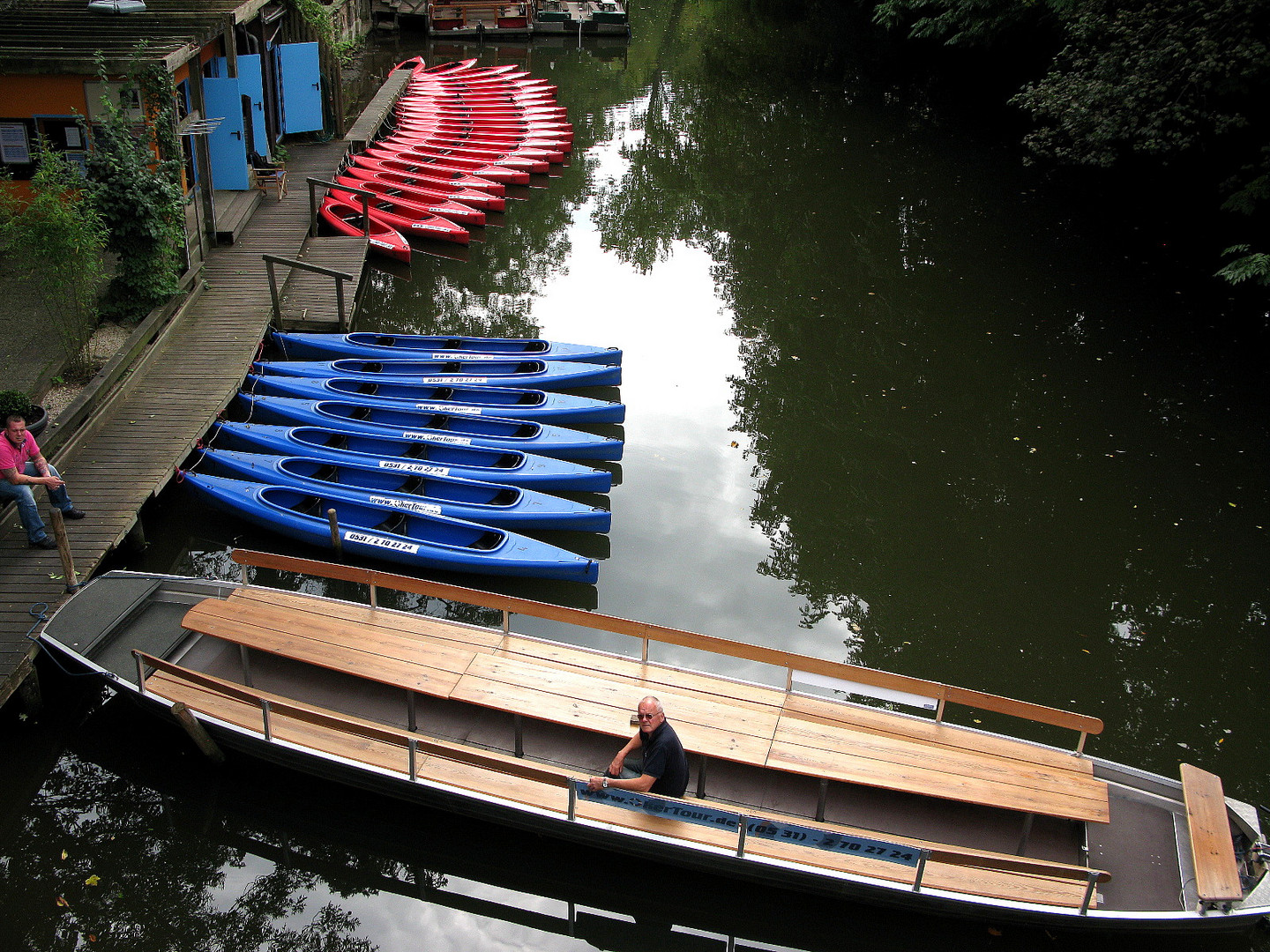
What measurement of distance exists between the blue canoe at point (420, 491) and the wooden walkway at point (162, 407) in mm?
850

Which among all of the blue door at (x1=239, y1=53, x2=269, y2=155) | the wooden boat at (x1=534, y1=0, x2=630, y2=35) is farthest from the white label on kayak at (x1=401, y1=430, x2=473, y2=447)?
the wooden boat at (x1=534, y1=0, x2=630, y2=35)

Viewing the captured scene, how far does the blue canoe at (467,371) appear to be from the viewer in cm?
1469

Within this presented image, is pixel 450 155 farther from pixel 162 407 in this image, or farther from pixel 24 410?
pixel 24 410

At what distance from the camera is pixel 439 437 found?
1340cm

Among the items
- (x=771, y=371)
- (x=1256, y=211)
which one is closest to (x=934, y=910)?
(x=771, y=371)

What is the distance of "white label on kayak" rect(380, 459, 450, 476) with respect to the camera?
→ 12.7m

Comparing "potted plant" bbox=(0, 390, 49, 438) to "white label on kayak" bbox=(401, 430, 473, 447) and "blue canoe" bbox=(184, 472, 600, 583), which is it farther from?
"white label on kayak" bbox=(401, 430, 473, 447)

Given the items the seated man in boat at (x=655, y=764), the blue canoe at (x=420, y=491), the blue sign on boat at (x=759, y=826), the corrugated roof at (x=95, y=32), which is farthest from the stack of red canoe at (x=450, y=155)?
the blue sign on boat at (x=759, y=826)

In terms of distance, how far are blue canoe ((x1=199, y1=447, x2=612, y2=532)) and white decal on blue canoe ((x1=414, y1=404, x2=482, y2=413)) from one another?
1558 mm

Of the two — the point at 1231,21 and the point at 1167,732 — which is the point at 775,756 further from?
the point at 1231,21

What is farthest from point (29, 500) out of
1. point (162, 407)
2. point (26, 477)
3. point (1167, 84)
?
point (1167, 84)

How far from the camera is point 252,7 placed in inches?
762

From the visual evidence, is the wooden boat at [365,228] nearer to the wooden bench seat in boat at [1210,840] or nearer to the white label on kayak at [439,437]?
the white label on kayak at [439,437]

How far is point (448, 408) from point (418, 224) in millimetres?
8243
